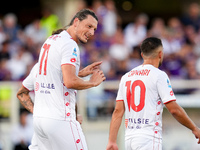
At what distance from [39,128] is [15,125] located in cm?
769

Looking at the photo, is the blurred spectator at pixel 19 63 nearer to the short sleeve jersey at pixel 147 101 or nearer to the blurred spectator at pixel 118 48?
the blurred spectator at pixel 118 48

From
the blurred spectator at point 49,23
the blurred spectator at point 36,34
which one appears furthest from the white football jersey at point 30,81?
the blurred spectator at point 49,23

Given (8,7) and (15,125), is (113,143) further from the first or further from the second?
(8,7)

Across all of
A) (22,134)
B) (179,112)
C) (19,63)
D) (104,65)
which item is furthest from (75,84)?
(19,63)

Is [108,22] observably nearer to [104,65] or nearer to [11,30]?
[104,65]

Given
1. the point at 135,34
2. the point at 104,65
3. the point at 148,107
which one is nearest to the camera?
the point at 148,107

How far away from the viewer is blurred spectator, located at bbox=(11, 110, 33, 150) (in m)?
12.9

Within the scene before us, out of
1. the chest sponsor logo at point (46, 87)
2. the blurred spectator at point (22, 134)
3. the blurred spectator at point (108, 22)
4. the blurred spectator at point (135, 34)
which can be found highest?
the blurred spectator at point (108, 22)

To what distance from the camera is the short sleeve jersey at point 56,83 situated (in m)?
5.48

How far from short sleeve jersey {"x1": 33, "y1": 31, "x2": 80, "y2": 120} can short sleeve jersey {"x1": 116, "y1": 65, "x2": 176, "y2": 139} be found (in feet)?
2.68

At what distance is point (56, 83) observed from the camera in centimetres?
551

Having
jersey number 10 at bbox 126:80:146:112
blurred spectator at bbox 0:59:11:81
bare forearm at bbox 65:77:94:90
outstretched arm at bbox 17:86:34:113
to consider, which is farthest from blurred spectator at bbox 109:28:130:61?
bare forearm at bbox 65:77:94:90

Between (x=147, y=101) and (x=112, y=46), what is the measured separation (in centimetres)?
919

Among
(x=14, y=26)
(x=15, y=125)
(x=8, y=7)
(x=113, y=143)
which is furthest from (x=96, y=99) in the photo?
(x=8, y=7)
